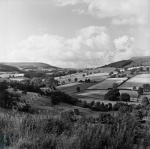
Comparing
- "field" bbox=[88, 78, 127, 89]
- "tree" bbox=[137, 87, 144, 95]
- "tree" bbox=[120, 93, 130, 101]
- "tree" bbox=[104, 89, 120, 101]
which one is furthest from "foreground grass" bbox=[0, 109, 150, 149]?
"field" bbox=[88, 78, 127, 89]

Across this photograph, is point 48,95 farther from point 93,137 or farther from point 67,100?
point 93,137

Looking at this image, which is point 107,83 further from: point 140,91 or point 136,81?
point 140,91

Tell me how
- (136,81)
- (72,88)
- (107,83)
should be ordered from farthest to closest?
(107,83) → (72,88) → (136,81)

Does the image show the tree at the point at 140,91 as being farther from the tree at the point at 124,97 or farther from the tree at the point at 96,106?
the tree at the point at 96,106

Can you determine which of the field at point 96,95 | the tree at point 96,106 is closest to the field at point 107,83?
the field at point 96,95

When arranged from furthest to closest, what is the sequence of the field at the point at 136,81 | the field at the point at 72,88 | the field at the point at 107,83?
the field at the point at 72,88
the field at the point at 107,83
the field at the point at 136,81

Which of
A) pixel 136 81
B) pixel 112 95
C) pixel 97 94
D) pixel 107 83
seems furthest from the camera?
pixel 107 83

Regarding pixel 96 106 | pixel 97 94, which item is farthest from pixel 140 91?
pixel 96 106

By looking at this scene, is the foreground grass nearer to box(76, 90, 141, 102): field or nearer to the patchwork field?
box(76, 90, 141, 102): field
